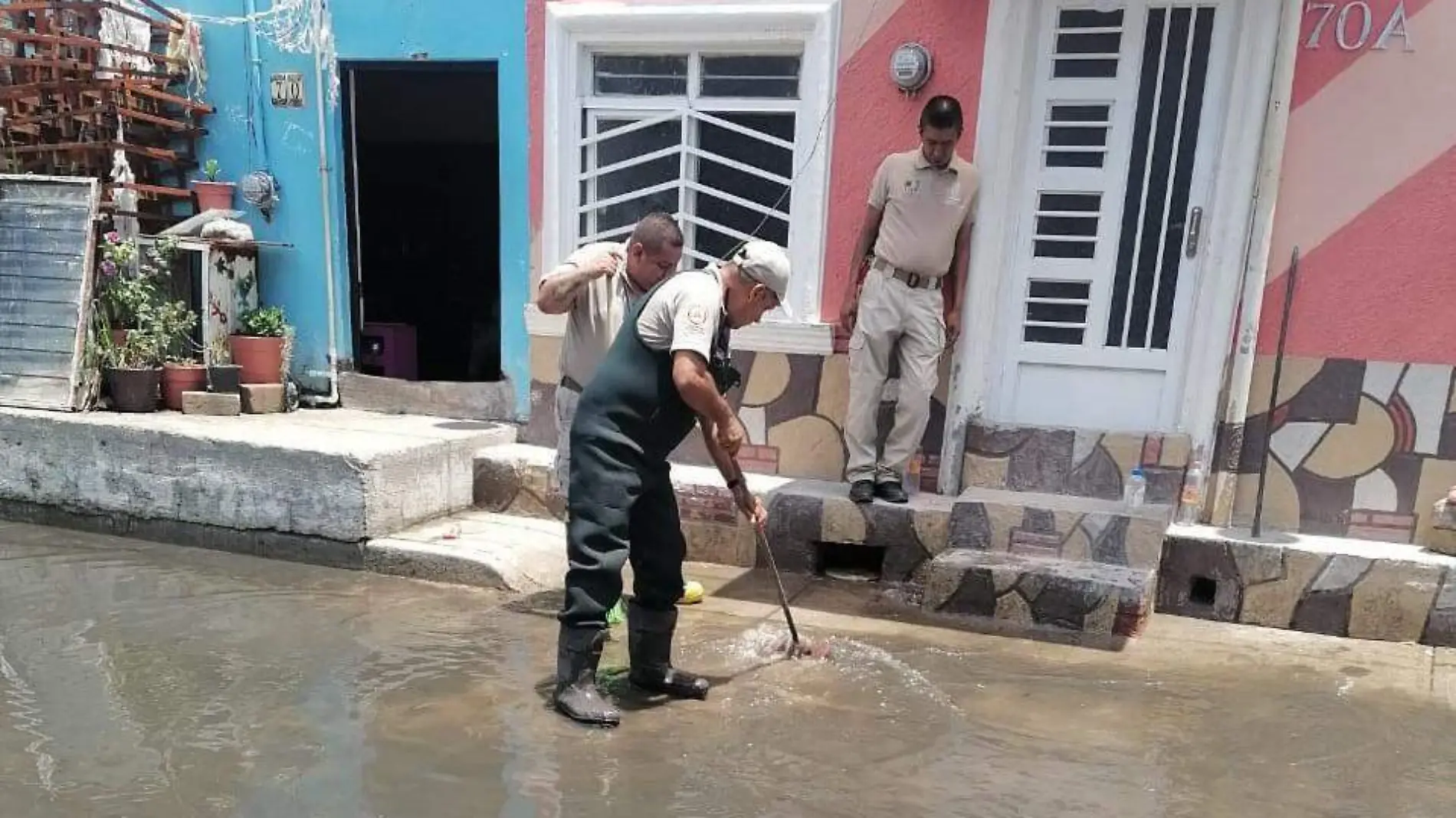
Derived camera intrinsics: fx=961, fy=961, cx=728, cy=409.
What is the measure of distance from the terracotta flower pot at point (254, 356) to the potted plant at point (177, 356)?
25 cm

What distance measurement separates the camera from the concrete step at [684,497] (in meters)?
5.21

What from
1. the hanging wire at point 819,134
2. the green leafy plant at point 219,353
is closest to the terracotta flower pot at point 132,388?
the green leafy plant at point 219,353

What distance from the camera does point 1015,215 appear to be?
4.98m

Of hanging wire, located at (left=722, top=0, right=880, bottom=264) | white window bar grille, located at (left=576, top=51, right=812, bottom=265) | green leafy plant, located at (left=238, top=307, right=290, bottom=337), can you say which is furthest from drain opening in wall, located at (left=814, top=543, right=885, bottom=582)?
green leafy plant, located at (left=238, top=307, right=290, bottom=337)

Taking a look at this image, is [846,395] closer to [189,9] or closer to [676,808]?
[676,808]

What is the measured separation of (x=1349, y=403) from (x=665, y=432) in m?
3.41

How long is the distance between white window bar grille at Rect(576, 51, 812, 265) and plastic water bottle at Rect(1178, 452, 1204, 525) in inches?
Result: 96.2

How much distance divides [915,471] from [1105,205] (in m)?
1.69

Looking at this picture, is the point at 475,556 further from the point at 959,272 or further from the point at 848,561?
the point at 959,272

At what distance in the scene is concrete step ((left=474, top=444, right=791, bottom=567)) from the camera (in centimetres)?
521

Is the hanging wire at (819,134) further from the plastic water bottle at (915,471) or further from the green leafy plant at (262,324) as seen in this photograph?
the green leafy plant at (262,324)

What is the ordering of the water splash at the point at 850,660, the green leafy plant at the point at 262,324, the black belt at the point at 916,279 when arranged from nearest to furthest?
the water splash at the point at 850,660 < the black belt at the point at 916,279 < the green leafy plant at the point at 262,324

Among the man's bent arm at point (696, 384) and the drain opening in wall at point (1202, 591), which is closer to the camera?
the man's bent arm at point (696, 384)

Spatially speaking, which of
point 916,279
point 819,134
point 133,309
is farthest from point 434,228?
point 916,279
